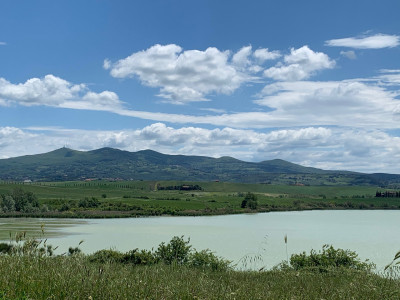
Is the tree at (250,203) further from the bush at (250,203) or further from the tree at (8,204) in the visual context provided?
Answer: the tree at (8,204)

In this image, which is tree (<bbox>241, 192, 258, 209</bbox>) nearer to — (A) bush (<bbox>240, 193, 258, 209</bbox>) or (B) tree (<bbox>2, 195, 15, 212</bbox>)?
(A) bush (<bbox>240, 193, 258, 209</bbox>)

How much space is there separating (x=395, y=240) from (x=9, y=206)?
104 m

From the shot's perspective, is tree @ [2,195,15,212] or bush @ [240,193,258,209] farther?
bush @ [240,193,258,209]

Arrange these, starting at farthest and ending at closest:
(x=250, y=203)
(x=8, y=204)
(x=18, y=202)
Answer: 1. (x=250, y=203)
2. (x=18, y=202)
3. (x=8, y=204)

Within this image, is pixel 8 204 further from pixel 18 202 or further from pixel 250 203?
pixel 250 203

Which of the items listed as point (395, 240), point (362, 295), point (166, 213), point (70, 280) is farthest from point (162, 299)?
point (166, 213)

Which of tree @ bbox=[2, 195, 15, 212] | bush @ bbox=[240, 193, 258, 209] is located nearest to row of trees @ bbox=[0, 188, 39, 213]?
tree @ bbox=[2, 195, 15, 212]

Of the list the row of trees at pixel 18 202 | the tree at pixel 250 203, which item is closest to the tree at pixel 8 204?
the row of trees at pixel 18 202

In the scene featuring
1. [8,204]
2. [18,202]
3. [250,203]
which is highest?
[18,202]

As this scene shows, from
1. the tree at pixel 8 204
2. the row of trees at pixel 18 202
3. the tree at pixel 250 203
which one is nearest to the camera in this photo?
the tree at pixel 8 204

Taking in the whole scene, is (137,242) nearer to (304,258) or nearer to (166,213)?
(304,258)

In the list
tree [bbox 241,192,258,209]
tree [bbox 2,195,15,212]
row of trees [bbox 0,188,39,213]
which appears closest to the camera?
tree [bbox 2,195,15,212]

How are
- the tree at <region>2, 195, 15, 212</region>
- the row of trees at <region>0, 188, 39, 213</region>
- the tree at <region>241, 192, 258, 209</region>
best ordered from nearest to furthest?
the tree at <region>2, 195, 15, 212</region>, the row of trees at <region>0, 188, 39, 213</region>, the tree at <region>241, 192, 258, 209</region>

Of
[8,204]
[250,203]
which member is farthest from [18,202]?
[250,203]
